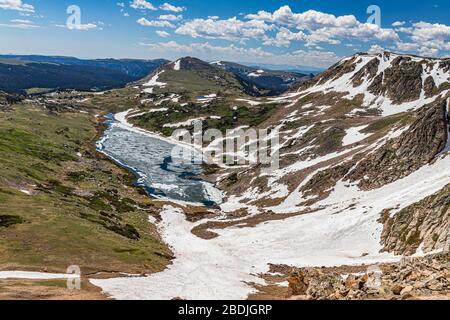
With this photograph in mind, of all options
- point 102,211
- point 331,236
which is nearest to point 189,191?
point 102,211

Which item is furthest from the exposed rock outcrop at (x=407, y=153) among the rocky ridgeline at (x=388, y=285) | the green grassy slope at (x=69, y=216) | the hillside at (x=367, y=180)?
the rocky ridgeline at (x=388, y=285)

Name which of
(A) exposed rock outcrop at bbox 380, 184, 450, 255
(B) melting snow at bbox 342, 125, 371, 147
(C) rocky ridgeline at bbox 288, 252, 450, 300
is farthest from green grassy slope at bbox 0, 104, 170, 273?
(B) melting snow at bbox 342, 125, 371, 147

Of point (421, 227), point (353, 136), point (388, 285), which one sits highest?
point (353, 136)

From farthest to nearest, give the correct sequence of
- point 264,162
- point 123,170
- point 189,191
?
1. point 123,170
2. point 264,162
3. point 189,191

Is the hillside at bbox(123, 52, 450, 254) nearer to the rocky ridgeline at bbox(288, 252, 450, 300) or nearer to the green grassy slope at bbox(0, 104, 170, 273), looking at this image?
the green grassy slope at bbox(0, 104, 170, 273)

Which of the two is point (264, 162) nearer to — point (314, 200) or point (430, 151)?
point (314, 200)

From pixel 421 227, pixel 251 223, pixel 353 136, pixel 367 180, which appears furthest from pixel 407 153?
pixel 353 136

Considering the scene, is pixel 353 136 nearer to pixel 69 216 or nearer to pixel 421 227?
pixel 421 227

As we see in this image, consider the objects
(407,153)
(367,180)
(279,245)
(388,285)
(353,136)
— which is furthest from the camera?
(353,136)
